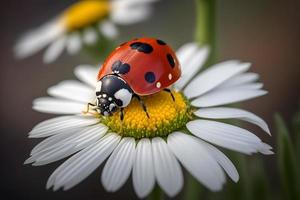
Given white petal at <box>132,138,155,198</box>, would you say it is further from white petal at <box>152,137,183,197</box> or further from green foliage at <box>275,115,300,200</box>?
green foliage at <box>275,115,300,200</box>

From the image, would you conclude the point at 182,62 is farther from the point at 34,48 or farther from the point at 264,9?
the point at 264,9

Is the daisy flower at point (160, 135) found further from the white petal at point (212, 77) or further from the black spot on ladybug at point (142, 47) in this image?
the black spot on ladybug at point (142, 47)

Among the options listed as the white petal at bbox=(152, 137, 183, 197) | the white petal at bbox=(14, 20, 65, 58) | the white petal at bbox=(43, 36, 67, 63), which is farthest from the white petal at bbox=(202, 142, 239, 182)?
the white petal at bbox=(14, 20, 65, 58)

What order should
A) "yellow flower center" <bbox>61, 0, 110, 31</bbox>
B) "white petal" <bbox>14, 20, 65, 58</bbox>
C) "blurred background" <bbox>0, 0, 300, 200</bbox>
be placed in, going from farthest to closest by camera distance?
1. "blurred background" <bbox>0, 0, 300, 200</bbox>
2. "white petal" <bbox>14, 20, 65, 58</bbox>
3. "yellow flower center" <bbox>61, 0, 110, 31</bbox>

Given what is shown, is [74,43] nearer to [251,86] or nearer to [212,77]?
[212,77]

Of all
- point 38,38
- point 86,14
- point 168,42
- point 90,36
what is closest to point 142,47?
point 90,36

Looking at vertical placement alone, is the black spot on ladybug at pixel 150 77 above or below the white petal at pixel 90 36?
below

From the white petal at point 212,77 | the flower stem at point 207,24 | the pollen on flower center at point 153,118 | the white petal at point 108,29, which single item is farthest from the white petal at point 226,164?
the white petal at point 108,29
